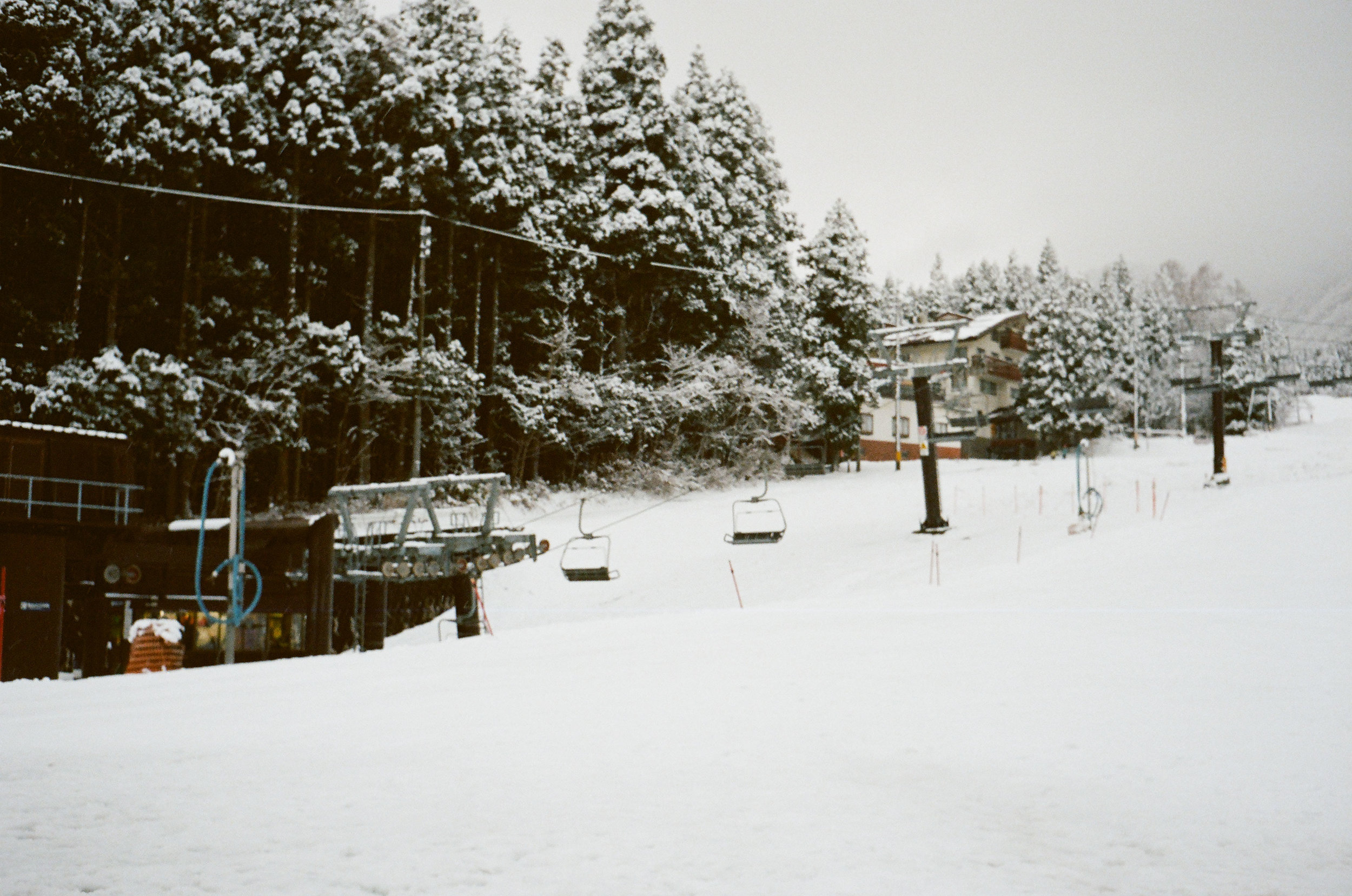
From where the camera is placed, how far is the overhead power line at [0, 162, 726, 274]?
29.1 meters

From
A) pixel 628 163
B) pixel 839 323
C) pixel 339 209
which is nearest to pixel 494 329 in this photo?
pixel 628 163

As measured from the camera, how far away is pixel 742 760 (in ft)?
27.4

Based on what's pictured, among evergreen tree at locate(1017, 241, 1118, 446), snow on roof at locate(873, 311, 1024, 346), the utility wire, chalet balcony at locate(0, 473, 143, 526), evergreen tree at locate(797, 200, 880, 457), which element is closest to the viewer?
chalet balcony at locate(0, 473, 143, 526)

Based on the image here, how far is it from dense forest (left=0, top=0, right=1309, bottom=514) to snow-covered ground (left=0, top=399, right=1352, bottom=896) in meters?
18.6

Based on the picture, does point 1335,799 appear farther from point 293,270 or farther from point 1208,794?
point 293,270

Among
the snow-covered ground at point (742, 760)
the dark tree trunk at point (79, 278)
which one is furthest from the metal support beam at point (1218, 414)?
the dark tree trunk at point (79, 278)

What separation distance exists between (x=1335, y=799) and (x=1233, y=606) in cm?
1132

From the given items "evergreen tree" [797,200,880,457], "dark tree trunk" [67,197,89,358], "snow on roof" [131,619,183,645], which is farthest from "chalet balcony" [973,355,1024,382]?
"snow on roof" [131,619,183,645]

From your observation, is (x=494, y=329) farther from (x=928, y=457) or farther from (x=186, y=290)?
(x=928, y=457)

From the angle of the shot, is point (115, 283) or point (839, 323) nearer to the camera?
point (115, 283)

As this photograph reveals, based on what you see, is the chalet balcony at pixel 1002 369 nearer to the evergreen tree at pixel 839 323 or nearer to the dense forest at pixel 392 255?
the evergreen tree at pixel 839 323

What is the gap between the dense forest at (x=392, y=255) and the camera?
98.0ft

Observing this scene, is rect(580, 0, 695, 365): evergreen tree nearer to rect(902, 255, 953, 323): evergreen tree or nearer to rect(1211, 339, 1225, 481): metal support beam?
rect(1211, 339, 1225, 481): metal support beam

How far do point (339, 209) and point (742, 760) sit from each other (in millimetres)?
27330
